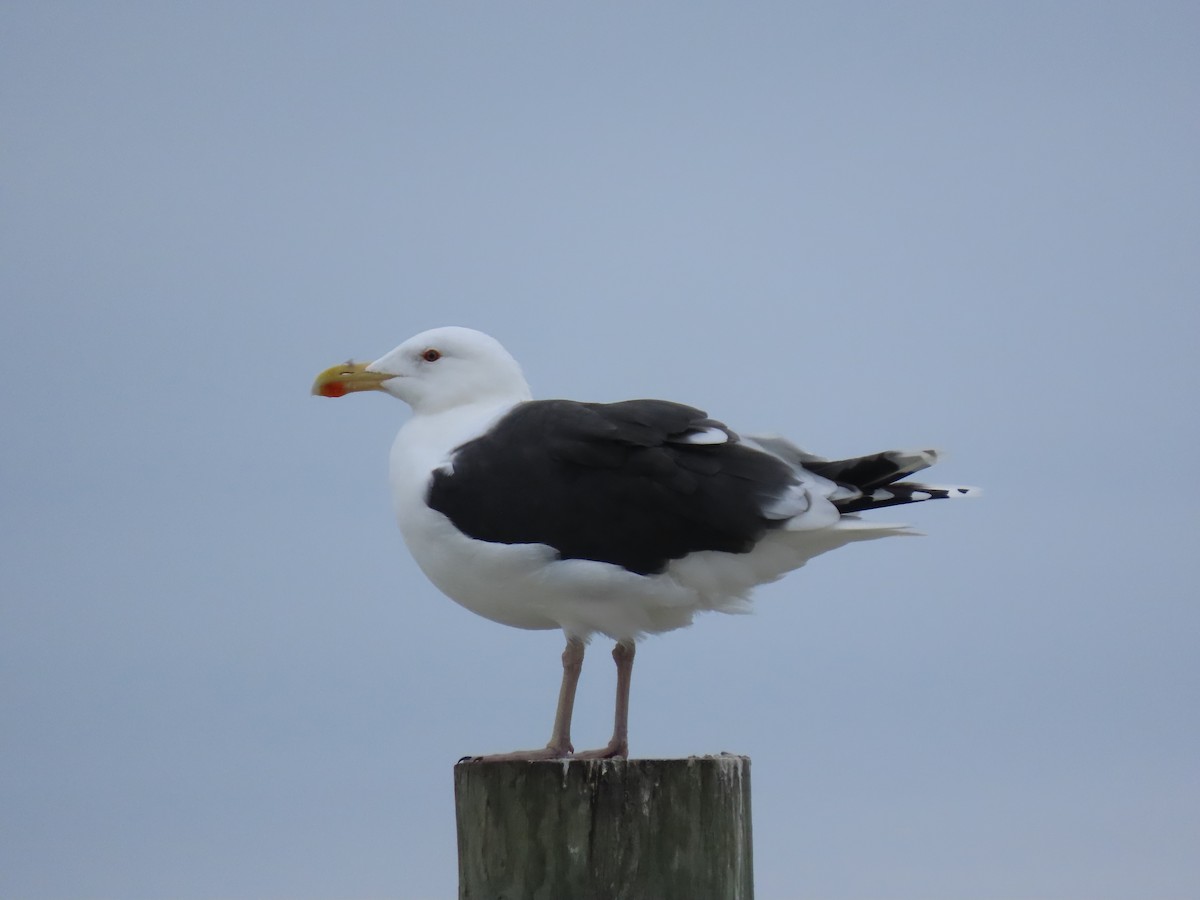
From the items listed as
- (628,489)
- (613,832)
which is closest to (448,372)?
(628,489)

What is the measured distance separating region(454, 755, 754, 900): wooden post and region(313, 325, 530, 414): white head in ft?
6.87

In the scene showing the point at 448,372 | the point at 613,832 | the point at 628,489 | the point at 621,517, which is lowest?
the point at 613,832

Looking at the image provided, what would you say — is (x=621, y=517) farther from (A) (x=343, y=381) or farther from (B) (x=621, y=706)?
(A) (x=343, y=381)

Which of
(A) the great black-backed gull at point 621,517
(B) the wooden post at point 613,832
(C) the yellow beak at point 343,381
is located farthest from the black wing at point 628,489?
(C) the yellow beak at point 343,381

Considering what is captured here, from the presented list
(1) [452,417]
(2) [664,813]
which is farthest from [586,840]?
(1) [452,417]

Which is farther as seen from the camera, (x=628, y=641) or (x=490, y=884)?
(x=628, y=641)

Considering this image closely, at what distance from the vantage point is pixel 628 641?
20.6ft

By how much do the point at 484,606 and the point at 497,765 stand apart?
0.96 meters

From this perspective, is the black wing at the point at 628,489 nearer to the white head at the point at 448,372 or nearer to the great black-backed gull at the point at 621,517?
the great black-backed gull at the point at 621,517

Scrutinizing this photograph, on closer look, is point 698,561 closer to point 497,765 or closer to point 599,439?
point 599,439

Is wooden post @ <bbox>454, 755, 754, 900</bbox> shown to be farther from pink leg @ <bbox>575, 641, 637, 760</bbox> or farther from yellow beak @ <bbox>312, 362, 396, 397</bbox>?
yellow beak @ <bbox>312, 362, 396, 397</bbox>

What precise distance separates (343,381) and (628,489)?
187cm

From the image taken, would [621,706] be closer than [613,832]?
No

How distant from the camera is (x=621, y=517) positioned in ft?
19.4
